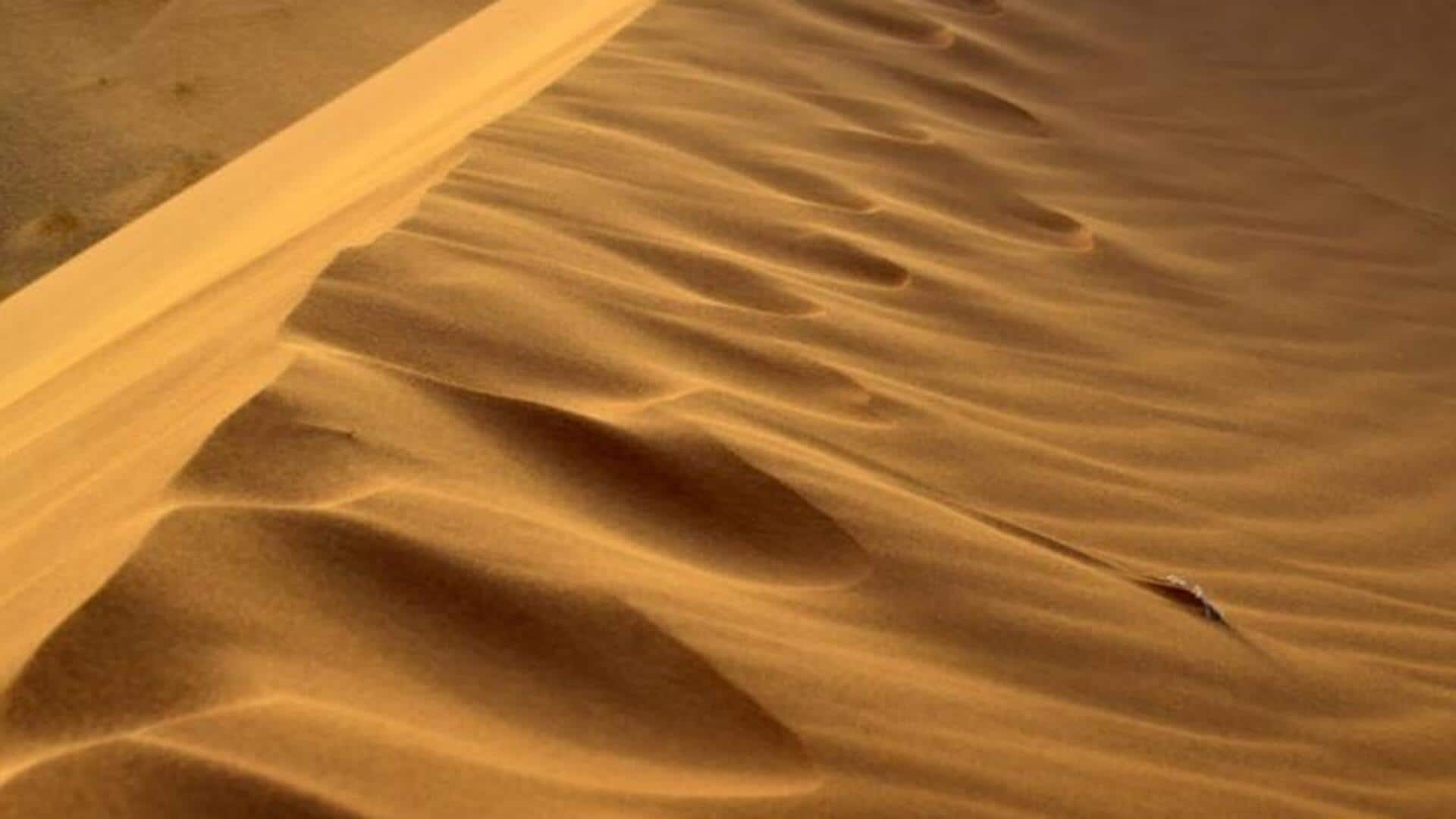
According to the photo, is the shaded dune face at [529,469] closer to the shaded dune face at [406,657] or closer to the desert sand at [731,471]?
the desert sand at [731,471]

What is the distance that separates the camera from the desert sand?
213 centimetres

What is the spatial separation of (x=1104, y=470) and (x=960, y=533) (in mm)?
712

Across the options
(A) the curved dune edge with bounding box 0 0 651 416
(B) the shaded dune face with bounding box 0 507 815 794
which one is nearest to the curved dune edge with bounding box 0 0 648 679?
(A) the curved dune edge with bounding box 0 0 651 416

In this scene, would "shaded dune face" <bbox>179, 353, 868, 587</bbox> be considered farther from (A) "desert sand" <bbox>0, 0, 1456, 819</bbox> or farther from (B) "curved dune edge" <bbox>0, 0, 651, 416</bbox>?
(B) "curved dune edge" <bbox>0, 0, 651, 416</bbox>

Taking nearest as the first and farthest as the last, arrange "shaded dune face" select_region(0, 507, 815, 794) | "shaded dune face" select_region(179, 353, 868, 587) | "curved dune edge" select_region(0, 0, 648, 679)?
"shaded dune face" select_region(0, 507, 815, 794)
"shaded dune face" select_region(179, 353, 868, 587)
"curved dune edge" select_region(0, 0, 648, 679)

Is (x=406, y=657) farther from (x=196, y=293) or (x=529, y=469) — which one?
(x=196, y=293)

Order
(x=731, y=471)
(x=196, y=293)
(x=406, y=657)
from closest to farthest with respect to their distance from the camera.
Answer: (x=406, y=657) < (x=731, y=471) < (x=196, y=293)

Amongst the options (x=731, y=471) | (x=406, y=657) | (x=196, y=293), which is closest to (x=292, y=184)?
(x=196, y=293)

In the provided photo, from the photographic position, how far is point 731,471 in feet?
9.64

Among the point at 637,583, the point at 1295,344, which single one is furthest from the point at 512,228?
the point at 1295,344

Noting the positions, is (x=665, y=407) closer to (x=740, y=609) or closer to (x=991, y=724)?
(x=740, y=609)

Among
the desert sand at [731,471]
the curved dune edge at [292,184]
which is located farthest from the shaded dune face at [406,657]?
the curved dune edge at [292,184]

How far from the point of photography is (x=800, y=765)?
218cm

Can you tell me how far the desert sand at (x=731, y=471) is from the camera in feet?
7.00
